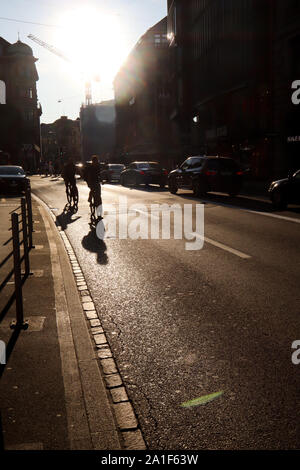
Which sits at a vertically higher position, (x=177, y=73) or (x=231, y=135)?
(x=177, y=73)

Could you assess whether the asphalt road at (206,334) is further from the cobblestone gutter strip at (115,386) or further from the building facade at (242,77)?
the building facade at (242,77)

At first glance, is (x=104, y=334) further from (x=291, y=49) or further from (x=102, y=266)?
(x=291, y=49)

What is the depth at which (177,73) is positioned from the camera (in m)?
54.5

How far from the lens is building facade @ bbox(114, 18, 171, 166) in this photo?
79.6m

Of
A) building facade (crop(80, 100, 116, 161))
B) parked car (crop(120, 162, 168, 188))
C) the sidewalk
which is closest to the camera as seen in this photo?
Result: the sidewalk

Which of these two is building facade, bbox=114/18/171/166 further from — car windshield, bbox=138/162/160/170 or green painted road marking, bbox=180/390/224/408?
green painted road marking, bbox=180/390/224/408

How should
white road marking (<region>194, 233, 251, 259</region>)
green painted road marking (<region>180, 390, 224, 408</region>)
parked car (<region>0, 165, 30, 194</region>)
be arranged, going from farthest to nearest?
parked car (<region>0, 165, 30, 194</region>)
white road marking (<region>194, 233, 251, 259</region>)
green painted road marking (<region>180, 390, 224, 408</region>)

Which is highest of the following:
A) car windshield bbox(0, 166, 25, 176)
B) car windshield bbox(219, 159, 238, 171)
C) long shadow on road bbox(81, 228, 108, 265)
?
car windshield bbox(219, 159, 238, 171)

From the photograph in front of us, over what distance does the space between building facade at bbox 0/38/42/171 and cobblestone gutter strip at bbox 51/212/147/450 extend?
79.0m

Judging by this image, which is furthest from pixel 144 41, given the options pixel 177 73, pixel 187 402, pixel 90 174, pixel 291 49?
pixel 187 402

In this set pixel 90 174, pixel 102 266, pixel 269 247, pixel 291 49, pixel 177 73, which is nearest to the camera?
pixel 102 266

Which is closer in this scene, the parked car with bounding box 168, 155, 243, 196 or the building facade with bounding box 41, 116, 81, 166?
the parked car with bounding box 168, 155, 243, 196

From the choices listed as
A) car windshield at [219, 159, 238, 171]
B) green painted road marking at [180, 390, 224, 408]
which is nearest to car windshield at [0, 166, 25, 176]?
car windshield at [219, 159, 238, 171]

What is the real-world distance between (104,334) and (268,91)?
3199cm
